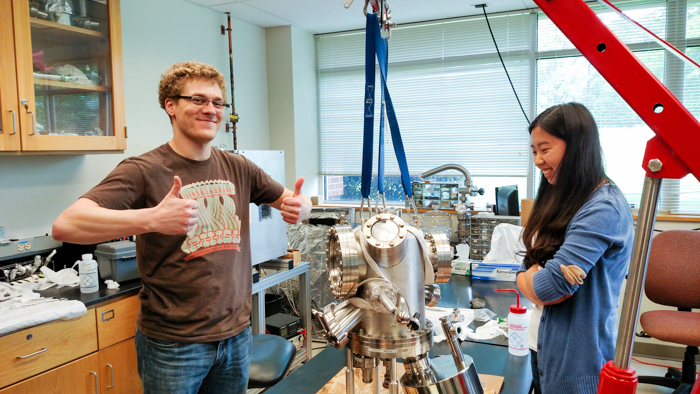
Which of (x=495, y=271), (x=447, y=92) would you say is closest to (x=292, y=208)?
(x=495, y=271)

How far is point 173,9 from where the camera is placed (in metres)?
3.48

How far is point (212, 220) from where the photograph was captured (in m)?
1.45

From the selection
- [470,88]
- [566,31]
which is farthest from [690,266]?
[566,31]

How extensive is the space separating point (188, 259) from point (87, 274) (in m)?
1.17

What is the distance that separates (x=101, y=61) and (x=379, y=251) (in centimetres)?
255

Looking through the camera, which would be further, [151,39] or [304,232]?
[304,232]

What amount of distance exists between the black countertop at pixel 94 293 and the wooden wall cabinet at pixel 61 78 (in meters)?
0.68

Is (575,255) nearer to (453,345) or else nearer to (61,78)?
(453,345)

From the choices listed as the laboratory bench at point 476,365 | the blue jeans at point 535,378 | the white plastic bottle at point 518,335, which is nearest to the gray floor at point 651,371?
the laboratory bench at point 476,365

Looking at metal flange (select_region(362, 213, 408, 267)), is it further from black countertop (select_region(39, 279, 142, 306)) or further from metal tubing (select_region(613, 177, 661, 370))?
black countertop (select_region(39, 279, 142, 306))

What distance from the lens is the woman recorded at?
1123mm

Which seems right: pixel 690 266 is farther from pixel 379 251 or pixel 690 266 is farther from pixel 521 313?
pixel 379 251

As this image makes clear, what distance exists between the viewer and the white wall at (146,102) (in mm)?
2609

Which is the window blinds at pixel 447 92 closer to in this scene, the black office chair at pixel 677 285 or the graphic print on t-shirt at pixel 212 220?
the black office chair at pixel 677 285
